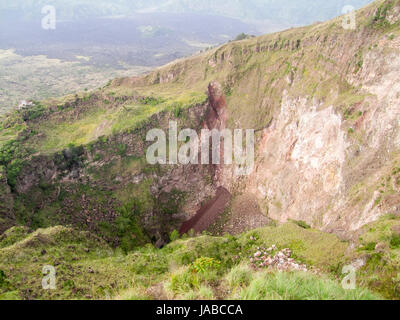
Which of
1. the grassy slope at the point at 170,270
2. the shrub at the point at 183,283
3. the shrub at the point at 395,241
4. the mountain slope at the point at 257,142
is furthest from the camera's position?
the mountain slope at the point at 257,142

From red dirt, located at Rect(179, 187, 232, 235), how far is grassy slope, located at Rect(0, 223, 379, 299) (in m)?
13.6

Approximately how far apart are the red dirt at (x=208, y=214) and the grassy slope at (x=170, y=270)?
44.5ft

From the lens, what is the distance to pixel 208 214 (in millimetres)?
32781

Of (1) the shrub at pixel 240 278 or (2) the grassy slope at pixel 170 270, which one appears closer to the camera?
(2) the grassy slope at pixel 170 270

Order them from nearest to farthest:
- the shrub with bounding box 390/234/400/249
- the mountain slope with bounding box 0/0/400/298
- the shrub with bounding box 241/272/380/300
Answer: the shrub with bounding box 241/272/380/300, the shrub with bounding box 390/234/400/249, the mountain slope with bounding box 0/0/400/298

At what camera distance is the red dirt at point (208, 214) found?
31875 mm

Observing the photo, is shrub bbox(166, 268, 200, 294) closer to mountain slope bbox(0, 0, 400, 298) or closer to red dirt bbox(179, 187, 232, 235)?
mountain slope bbox(0, 0, 400, 298)

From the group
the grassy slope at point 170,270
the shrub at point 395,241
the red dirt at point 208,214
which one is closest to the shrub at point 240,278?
the grassy slope at point 170,270

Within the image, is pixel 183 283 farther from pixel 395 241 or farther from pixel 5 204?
pixel 5 204

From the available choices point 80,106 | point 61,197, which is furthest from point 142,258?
point 80,106

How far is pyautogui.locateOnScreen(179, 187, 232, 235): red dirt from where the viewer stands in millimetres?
31875

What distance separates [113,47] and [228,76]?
18480 centimetres

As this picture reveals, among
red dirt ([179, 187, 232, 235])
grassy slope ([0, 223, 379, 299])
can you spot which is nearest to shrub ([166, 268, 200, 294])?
grassy slope ([0, 223, 379, 299])

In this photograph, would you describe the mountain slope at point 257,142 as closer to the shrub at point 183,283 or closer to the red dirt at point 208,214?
the red dirt at point 208,214
